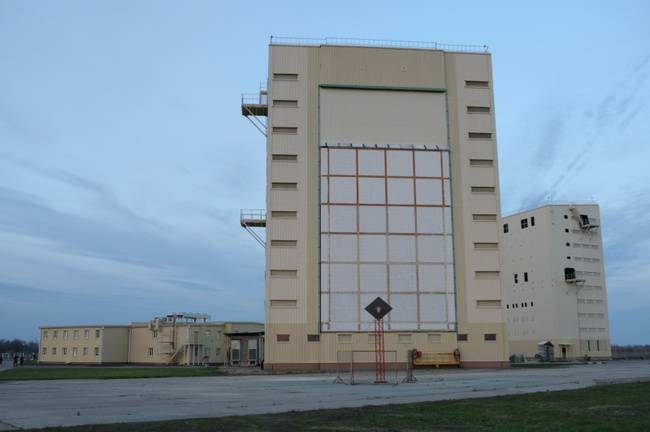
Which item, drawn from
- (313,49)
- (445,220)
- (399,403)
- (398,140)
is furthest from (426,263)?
(399,403)

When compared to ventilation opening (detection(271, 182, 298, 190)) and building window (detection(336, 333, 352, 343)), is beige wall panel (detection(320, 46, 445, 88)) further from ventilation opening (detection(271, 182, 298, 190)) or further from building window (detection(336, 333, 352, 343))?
building window (detection(336, 333, 352, 343))

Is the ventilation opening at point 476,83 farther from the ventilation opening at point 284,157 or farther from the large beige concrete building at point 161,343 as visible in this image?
the large beige concrete building at point 161,343

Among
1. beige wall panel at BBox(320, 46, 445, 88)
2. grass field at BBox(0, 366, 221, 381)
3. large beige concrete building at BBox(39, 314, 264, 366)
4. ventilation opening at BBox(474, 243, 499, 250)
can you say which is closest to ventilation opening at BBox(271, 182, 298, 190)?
beige wall panel at BBox(320, 46, 445, 88)

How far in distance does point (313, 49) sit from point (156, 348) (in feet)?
133

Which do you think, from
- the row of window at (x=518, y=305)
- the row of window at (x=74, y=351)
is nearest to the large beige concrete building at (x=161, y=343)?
the row of window at (x=74, y=351)

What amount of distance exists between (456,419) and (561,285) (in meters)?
77.7

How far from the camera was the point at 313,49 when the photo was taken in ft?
173

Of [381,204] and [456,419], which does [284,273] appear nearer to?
[381,204]

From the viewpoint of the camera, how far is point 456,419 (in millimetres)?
13000

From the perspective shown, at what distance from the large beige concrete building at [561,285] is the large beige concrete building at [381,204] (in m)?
38.1

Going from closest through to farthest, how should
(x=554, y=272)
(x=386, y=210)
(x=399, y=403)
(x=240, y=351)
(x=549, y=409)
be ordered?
(x=549, y=409) < (x=399, y=403) < (x=386, y=210) < (x=240, y=351) < (x=554, y=272)

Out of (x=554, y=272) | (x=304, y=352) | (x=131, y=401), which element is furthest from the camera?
(x=554, y=272)

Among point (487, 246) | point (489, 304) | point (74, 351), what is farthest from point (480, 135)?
point (74, 351)

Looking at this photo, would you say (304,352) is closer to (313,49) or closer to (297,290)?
(297,290)
